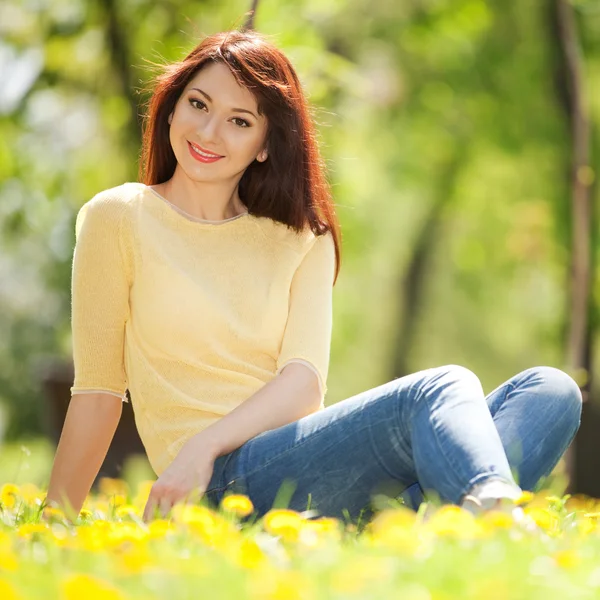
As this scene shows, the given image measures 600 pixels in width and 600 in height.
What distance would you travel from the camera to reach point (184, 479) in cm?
238

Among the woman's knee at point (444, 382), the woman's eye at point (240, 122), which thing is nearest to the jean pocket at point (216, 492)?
the woman's knee at point (444, 382)

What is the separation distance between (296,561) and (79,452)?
3.88 feet

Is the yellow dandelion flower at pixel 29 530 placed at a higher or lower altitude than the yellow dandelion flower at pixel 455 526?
lower

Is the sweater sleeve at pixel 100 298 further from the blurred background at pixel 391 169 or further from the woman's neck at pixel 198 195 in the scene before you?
the blurred background at pixel 391 169

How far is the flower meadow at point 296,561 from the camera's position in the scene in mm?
1327

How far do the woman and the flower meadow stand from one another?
316 mm

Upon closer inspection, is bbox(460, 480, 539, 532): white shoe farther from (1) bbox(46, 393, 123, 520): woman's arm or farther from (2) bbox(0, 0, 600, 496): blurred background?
→ (2) bbox(0, 0, 600, 496): blurred background

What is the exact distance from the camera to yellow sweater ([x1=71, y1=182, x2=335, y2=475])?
2674 mm

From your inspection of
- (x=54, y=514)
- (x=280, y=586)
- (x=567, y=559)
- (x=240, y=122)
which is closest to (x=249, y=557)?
(x=280, y=586)

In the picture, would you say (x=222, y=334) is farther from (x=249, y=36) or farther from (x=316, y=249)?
(x=249, y=36)

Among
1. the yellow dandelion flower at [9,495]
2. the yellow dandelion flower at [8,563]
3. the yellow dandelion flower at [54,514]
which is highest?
the yellow dandelion flower at [8,563]

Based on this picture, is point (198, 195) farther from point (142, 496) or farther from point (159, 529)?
point (159, 529)

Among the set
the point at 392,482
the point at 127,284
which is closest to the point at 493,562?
the point at 392,482

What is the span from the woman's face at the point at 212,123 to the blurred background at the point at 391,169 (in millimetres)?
636
